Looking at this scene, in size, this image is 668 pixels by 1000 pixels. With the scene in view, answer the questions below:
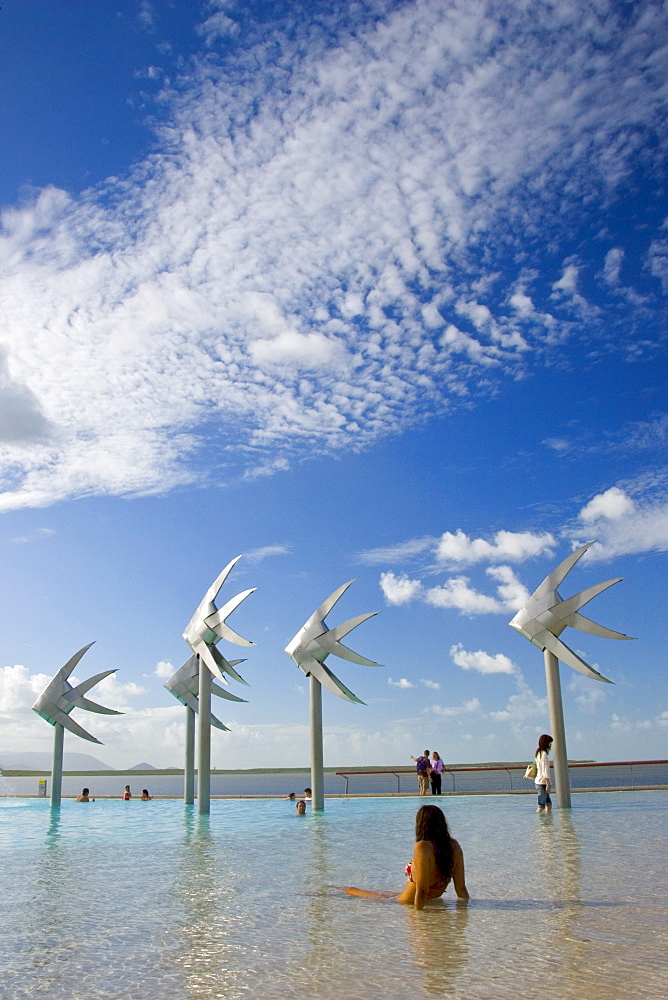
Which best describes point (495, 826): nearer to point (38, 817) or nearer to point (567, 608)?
point (567, 608)

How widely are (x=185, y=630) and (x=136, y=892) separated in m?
14.2

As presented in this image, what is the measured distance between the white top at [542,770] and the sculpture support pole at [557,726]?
356 mm

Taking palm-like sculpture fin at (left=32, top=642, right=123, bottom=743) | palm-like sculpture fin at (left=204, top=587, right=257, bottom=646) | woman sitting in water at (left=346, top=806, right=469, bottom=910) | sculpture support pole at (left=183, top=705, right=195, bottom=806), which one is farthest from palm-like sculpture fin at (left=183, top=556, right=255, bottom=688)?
woman sitting in water at (left=346, top=806, right=469, bottom=910)

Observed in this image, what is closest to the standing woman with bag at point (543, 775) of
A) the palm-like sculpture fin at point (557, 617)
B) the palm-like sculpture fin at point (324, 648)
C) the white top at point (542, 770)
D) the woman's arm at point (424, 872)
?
the white top at point (542, 770)

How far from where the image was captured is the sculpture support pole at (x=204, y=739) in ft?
72.8

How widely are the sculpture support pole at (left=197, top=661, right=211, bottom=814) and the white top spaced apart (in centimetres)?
873

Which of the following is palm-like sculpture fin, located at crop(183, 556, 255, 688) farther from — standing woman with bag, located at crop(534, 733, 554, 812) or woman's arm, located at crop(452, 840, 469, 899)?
woman's arm, located at crop(452, 840, 469, 899)

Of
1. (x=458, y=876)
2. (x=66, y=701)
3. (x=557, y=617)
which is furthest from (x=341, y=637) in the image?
(x=458, y=876)

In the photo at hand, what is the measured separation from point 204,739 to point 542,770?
8996mm

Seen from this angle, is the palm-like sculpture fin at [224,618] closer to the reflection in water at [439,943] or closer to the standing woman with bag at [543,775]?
the standing woman with bag at [543,775]

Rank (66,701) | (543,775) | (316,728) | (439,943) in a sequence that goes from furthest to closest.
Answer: (66,701) < (316,728) < (543,775) < (439,943)

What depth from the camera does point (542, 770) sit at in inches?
774

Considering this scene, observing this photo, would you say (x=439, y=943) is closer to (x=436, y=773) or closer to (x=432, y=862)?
(x=432, y=862)

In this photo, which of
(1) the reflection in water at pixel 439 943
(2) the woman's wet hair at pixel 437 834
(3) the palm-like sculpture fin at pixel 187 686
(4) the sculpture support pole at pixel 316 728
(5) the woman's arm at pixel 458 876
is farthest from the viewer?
(3) the palm-like sculpture fin at pixel 187 686
